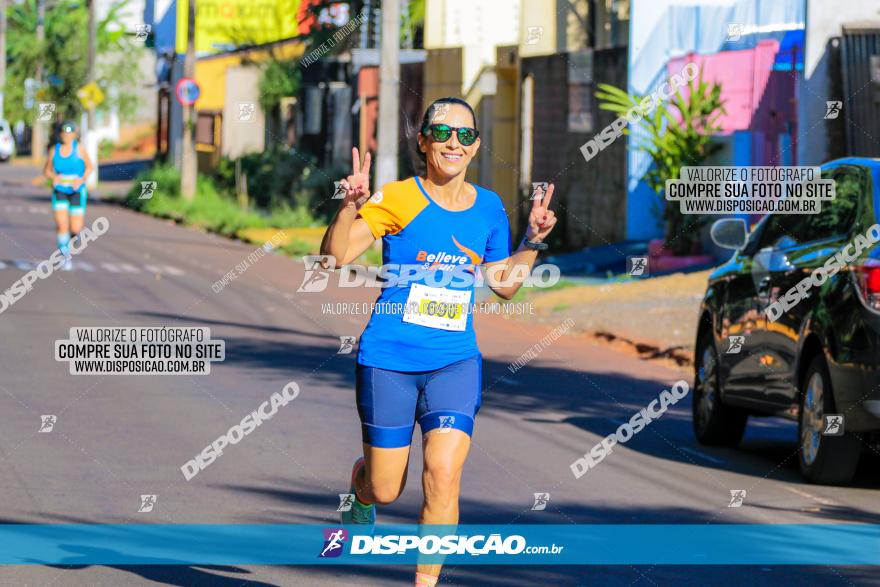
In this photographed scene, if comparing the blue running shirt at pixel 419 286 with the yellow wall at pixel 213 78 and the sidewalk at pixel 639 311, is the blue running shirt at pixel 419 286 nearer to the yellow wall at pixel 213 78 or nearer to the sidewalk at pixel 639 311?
the sidewalk at pixel 639 311

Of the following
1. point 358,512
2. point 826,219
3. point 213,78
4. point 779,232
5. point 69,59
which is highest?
point 69,59

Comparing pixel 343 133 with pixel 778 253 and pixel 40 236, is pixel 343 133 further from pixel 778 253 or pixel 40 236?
pixel 778 253

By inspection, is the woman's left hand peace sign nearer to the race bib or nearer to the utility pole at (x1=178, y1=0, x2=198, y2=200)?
the race bib

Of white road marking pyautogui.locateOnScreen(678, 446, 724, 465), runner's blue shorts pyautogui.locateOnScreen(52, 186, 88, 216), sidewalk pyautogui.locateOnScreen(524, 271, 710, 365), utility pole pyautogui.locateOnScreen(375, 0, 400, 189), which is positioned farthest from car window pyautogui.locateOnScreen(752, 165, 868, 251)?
utility pole pyautogui.locateOnScreen(375, 0, 400, 189)

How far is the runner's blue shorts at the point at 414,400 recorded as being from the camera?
631 centimetres

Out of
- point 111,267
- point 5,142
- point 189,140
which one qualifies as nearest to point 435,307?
point 111,267

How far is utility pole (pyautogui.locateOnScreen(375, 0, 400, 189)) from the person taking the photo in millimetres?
25062

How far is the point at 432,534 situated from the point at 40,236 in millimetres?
24788

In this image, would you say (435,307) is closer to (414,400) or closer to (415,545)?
(414,400)

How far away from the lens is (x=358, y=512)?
680 cm

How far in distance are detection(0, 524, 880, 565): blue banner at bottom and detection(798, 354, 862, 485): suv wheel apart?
1.24m

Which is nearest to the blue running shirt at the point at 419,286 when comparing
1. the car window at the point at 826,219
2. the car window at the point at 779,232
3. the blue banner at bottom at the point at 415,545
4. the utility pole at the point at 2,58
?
the blue banner at bottom at the point at 415,545

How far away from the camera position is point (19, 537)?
770 centimetres

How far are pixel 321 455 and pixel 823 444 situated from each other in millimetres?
2921
